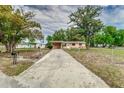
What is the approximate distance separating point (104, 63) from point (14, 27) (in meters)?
1.98

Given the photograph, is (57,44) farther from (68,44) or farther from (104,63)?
(104,63)

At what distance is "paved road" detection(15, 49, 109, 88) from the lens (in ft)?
12.5

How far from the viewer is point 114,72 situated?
4.33 meters

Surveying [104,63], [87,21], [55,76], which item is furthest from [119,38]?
[55,76]

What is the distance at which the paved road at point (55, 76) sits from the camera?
3.80 m

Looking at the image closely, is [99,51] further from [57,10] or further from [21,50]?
[21,50]

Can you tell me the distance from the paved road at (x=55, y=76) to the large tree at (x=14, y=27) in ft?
1.95

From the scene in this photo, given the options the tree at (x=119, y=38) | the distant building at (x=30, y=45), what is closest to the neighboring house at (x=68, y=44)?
the distant building at (x=30, y=45)

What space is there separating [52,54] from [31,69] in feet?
1.89

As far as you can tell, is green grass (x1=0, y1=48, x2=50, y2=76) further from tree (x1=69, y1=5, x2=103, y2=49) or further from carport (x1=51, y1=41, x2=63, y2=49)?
tree (x1=69, y1=5, x2=103, y2=49)

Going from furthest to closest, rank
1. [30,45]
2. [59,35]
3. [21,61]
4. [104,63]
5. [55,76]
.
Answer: [21,61]
[30,45]
[104,63]
[59,35]
[55,76]

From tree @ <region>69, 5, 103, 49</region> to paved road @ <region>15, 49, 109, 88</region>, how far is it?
629mm

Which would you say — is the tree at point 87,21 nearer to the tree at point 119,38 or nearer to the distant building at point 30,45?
the tree at point 119,38

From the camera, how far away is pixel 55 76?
164 inches
